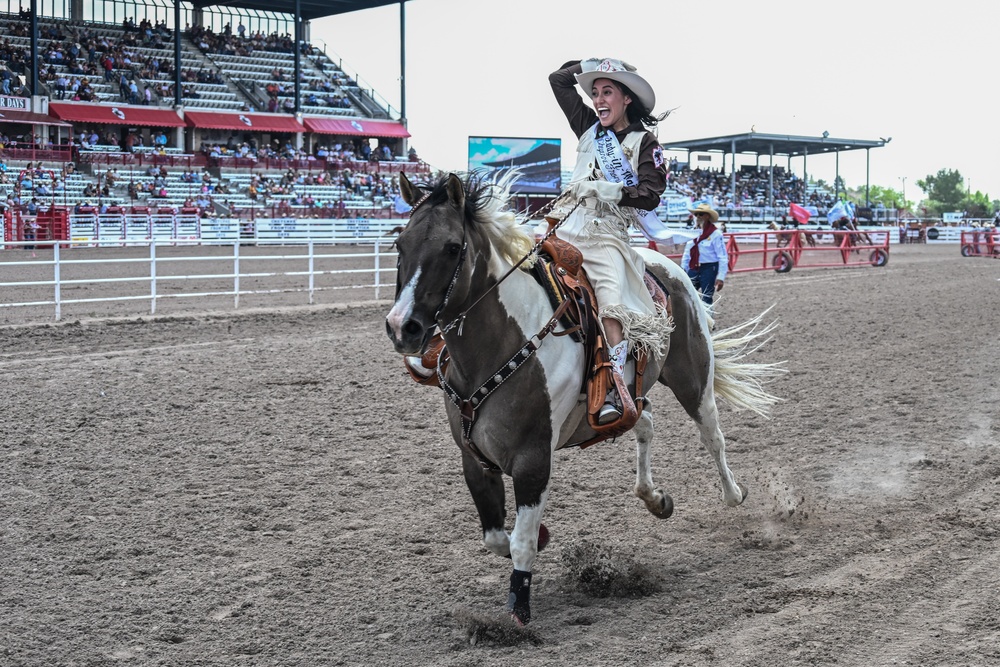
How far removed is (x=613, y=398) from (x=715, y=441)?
151cm

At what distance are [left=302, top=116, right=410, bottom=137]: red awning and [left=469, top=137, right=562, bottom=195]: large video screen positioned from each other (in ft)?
52.7

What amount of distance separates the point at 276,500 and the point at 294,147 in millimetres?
42809

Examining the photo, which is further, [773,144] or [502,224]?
[773,144]

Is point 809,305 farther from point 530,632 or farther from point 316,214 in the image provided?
point 316,214

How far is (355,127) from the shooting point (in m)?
47.5

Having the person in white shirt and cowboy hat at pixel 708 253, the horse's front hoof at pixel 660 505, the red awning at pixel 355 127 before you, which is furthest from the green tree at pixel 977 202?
the horse's front hoof at pixel 660 505

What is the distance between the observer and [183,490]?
5.94 meters

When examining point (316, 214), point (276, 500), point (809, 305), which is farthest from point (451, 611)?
point (316, 214)

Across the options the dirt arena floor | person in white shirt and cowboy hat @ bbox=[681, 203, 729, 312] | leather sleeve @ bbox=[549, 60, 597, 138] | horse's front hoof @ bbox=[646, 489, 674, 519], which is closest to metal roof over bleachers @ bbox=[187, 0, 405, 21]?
person in white shirt and cowboy hat @ bbox=[681, 203, 729, 312]

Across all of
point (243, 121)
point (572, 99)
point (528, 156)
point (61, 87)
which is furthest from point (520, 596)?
point (243, 121)

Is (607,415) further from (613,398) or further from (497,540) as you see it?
(497,540)

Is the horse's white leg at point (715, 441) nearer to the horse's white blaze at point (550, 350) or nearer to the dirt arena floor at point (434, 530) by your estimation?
the dirt arena floor at point (434, 530)

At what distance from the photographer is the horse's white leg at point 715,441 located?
5.50 m

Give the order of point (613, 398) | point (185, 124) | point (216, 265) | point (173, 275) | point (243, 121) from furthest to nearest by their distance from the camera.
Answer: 1. point (243, 121)
2. point (185, 124)
3. point (216, 265)
4. point (173, 275)
5. point (613, 398)
